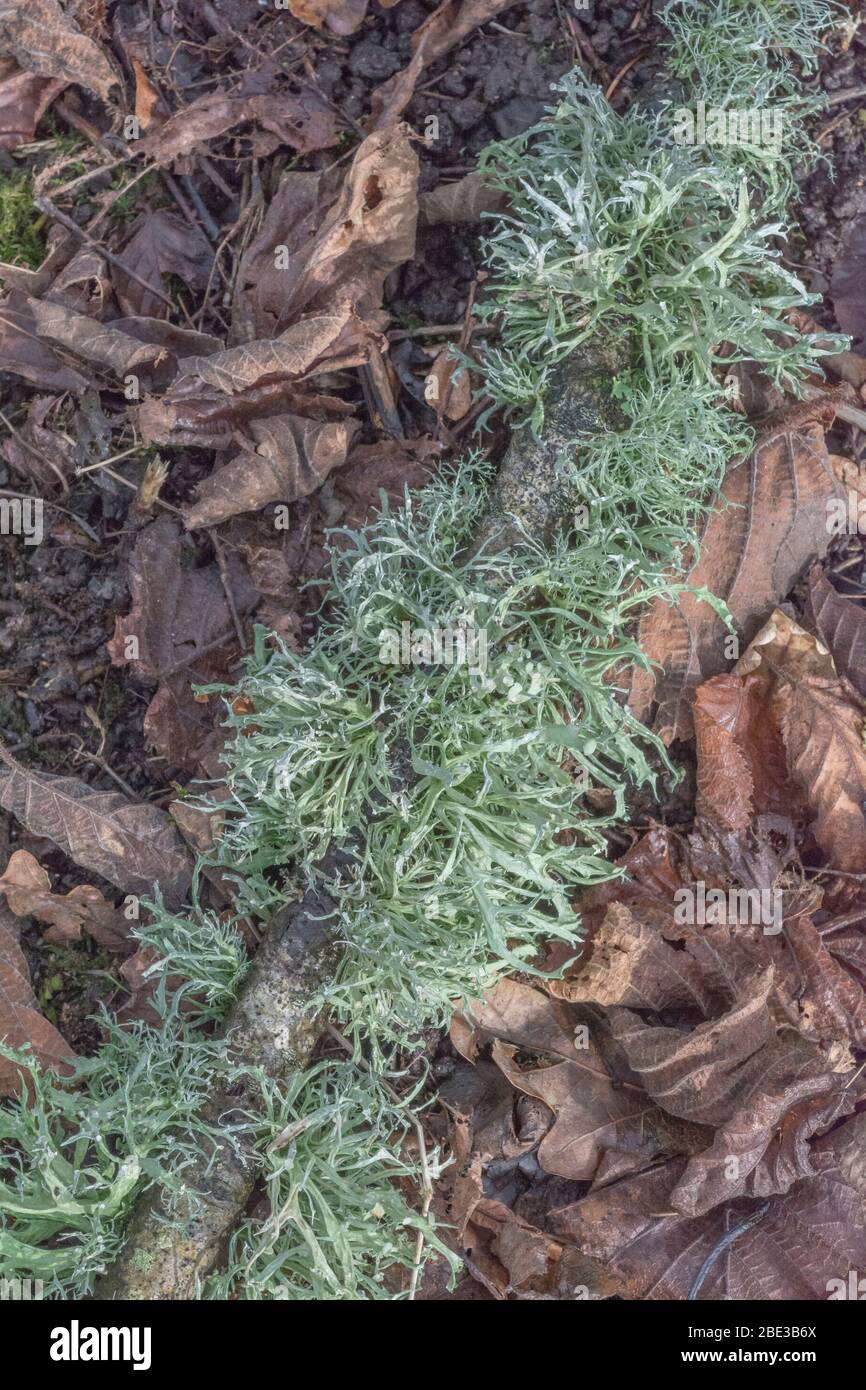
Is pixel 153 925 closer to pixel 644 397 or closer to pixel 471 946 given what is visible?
pixel 471 946

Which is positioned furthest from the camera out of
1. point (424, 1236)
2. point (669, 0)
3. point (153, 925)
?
point (669, 0)

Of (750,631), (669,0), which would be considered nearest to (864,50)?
(669,0)

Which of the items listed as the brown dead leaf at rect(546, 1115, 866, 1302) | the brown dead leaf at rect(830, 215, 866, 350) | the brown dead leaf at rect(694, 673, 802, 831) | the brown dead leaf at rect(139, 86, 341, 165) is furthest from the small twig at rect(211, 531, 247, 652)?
the brown dead leaf at rect(830, 215, 866, 350)

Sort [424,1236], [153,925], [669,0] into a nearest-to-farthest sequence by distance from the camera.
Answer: [424,1236]
[153,925]
[669,0]

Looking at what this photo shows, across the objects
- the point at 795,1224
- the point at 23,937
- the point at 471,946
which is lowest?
the point at 795,1224

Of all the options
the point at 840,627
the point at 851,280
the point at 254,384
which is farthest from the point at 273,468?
the point at 851,280
